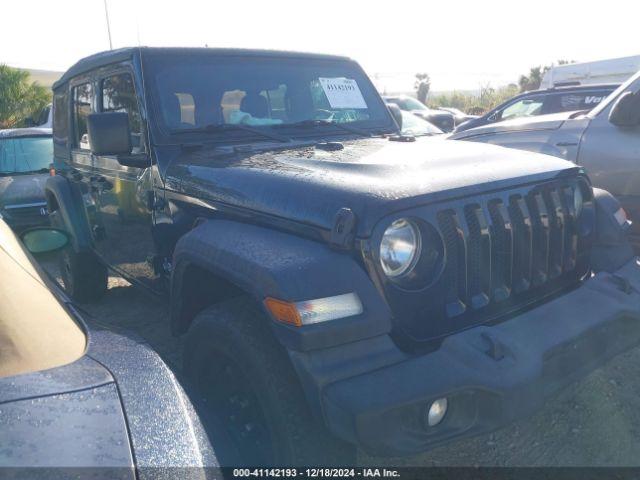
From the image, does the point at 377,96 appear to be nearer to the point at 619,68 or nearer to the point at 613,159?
the point at 613,159

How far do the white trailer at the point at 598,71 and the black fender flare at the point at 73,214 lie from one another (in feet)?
41.9

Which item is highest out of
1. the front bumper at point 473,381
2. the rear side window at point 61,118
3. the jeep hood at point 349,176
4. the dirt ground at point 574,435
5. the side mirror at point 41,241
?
the rear side window at point 61,118

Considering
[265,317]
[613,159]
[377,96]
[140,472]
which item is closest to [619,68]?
[613,159]

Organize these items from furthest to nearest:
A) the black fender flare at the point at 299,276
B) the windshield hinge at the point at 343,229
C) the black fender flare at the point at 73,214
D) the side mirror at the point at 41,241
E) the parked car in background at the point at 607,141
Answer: the parked car in background at the point at 607,141, the black fender flare at the point at 73,214, the side mirror at the point at 41,241, the windshield hinge at the point at 343,229, the black fender flare at the point at 299,276

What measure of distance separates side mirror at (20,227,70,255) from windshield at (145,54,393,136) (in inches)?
38.1

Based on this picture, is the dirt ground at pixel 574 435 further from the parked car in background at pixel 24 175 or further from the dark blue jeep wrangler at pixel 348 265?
the parked car in background at pixel 24 175

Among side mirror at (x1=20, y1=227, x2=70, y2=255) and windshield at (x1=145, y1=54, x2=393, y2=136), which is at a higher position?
windshield at (x1=145, y1=54, x2=393, y2=136)

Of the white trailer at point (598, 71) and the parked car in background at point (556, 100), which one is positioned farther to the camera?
the white trailer at point (598, 71)

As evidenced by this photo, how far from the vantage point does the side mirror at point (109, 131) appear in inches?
117

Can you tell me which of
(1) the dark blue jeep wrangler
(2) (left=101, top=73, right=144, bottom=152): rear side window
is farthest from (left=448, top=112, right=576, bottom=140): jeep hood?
(2) (left=101, top=73, right=144, bottom=152): rear side window

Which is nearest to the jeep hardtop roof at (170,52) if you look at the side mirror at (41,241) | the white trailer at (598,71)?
the side mirror at (41,241)

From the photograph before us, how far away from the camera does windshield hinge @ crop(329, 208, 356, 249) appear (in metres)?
2.04

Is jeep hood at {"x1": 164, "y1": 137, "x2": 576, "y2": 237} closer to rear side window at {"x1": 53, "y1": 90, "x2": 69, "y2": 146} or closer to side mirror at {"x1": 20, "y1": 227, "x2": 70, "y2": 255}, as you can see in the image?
side mirror at {"x1": 20, "y1": 227, "x2": 70, "y2": 255}

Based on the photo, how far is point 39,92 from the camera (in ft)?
64.2
